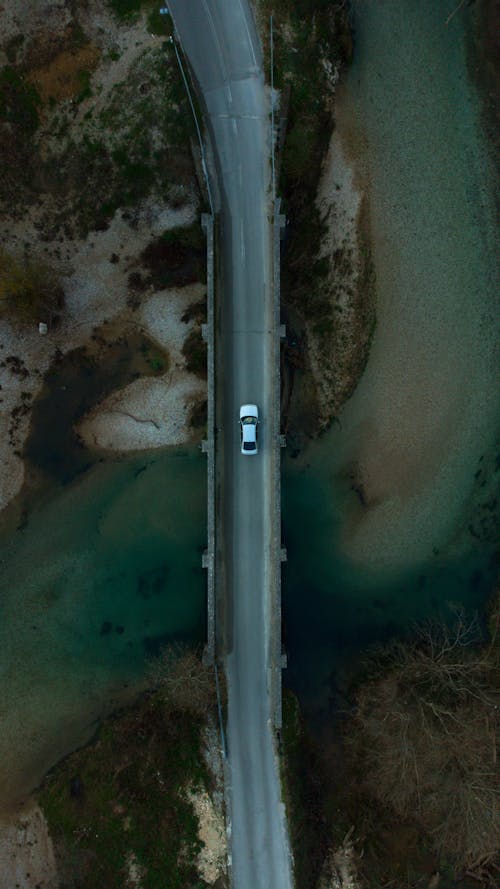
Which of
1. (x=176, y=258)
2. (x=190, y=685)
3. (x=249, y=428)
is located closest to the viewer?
(x=249, y=428)

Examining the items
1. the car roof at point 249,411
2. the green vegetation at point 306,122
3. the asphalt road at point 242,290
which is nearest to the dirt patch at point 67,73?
the asphalt road at point 242,290

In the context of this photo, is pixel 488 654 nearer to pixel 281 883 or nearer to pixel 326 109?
pixel 281 883

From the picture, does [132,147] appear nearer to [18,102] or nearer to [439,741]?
[18,102]

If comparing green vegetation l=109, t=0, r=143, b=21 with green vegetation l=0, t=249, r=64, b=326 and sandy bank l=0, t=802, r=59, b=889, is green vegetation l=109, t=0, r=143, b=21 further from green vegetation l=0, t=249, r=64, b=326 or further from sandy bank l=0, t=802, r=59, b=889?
sandy bank l=0, t=802, r=59, b=889

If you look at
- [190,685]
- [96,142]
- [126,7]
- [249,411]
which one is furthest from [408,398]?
[126,7]

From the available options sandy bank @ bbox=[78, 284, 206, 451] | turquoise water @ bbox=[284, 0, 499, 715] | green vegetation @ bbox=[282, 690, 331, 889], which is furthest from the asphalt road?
green vegetation @ bbox=[282, 690, 331, 889]

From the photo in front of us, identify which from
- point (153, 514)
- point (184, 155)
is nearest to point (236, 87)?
point (184, 155)
